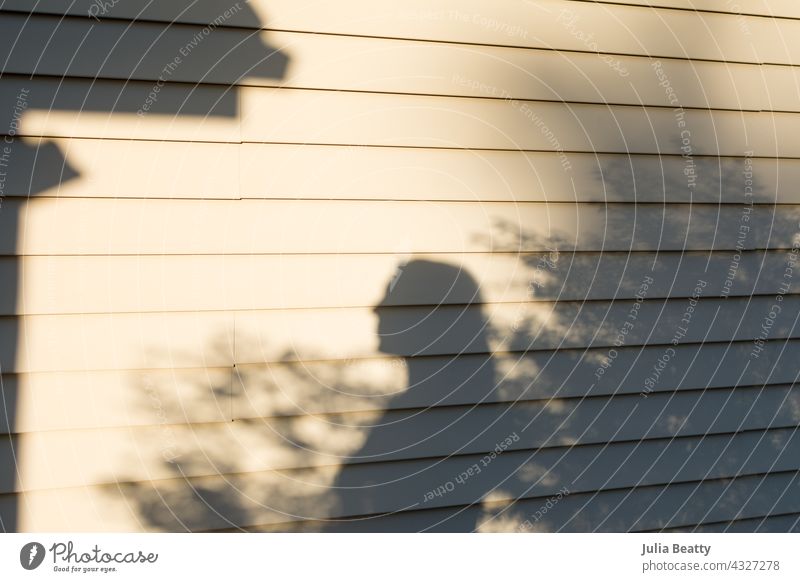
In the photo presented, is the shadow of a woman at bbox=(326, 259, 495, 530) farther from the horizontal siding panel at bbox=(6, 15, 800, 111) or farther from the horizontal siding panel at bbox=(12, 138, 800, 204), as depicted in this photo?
the horizontal siding panel at bbox=(6, 15, 800, 111)

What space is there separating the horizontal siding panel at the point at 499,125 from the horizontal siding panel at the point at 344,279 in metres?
0.38

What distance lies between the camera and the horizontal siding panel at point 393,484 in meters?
2.50

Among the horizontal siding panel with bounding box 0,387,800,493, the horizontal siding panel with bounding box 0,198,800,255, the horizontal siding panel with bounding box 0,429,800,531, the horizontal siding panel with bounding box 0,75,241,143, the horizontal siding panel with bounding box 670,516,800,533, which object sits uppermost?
the horizontal siding panel with bounding box 0,75,241,143

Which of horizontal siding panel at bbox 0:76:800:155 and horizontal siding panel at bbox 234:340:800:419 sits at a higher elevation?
horizontal siding panel at bbox 0:76:800:155

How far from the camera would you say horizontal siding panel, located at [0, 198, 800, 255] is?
2398 millimetres

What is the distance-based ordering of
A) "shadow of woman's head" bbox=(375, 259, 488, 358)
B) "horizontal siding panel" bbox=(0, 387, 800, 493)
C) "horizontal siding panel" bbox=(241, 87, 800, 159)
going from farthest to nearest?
"shadow of woman's head" bbox=(375, 259, 488, 358) < "horizontal siding panel" bbox=(241, 87, 800, 159) < "horizontal siding panel" bbox=(0, 387, 800, 493)

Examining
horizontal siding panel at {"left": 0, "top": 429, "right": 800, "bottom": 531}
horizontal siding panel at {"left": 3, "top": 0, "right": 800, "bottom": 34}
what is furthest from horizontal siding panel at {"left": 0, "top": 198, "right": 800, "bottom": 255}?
horizontal siding panel at {"left": 0, "top": 429, "right": 800, "bottom": 531}

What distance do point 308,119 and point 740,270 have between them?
1.76m

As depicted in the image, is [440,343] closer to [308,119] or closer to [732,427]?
[308,119]

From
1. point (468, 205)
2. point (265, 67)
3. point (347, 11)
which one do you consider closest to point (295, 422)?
point (468, 205)

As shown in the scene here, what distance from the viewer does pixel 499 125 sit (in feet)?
9.32

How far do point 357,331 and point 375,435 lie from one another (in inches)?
14.0

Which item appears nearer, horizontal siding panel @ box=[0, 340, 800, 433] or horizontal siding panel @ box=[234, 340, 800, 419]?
horizontal siding panel @ box=[0, 340, 800, 433]

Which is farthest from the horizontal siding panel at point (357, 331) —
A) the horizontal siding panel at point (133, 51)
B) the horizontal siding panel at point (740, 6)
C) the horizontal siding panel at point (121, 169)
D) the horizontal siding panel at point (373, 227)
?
the horizontal siding panel at point (740, 6)
